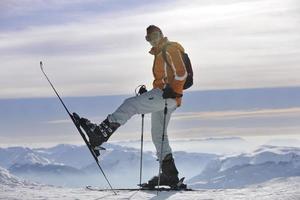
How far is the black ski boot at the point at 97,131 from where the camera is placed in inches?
485

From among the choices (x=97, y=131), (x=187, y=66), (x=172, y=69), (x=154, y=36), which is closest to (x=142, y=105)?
(x=172, y=69)

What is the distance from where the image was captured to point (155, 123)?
13797 mm

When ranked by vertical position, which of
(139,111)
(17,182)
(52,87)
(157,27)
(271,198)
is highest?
(157,27)

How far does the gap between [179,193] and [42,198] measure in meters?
3.15

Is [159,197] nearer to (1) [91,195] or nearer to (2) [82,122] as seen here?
(1) [91,195]

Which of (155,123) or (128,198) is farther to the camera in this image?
(155,123)

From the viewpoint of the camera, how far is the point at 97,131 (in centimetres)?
1235

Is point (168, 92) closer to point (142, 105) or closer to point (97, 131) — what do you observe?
point (142, 105)

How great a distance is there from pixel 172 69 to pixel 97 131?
7.07 feet

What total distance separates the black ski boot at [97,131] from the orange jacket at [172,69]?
Result: 152cm

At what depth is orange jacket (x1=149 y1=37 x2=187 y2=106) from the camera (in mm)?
12812

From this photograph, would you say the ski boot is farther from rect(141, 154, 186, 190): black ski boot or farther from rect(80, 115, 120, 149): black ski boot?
rect(141, 154, 186, 190): black ski boot

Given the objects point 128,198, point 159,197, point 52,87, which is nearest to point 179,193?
point 159,197

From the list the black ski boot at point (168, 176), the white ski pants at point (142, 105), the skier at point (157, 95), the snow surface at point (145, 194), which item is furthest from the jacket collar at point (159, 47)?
the snow surface at point (145, 194)
